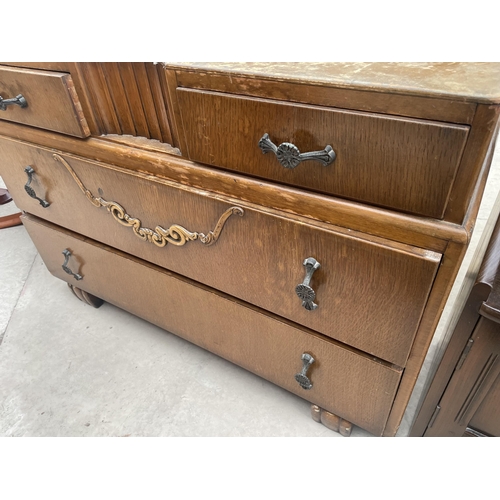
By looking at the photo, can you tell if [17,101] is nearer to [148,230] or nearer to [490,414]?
[148,230]

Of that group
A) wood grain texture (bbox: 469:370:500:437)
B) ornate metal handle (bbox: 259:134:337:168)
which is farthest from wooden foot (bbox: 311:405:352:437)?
ornate metal handle (bbox: 259:134:337:168)

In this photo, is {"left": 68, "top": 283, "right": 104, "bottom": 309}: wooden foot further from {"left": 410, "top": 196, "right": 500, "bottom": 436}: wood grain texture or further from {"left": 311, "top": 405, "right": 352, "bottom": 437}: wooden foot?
{"left": 410, "top": 196, "right": 500, "bottom": 436}: wood grain texture

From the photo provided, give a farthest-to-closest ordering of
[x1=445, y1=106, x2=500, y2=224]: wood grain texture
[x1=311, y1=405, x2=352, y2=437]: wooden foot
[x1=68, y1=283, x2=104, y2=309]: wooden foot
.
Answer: [x1=68, y1=283, x2=104, y2=309]: wooden foot, [x1=311, y1=405, x2=352, y2=437]: wooden foot, [x1=445, y1=106, x2=500, y2=224]: wood grain texture

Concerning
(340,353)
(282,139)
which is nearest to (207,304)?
(340,353)

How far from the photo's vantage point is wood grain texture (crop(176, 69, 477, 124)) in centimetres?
34

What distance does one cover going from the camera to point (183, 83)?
47 cm

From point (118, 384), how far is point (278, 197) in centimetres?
67

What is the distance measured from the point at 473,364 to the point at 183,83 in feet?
1.65

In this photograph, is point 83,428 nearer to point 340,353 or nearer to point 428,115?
point 340,353

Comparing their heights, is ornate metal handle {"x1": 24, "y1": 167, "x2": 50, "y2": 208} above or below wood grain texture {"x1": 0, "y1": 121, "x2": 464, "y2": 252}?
below

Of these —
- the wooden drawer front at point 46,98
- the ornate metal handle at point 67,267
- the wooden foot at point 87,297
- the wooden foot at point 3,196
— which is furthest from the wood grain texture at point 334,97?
the wooden foot at point 3,196

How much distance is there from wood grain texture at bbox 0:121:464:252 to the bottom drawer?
22 cm

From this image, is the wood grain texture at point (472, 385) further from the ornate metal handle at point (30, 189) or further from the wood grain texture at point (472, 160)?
the ornate metal handle at point (30, 189)

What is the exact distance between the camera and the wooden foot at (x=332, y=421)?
773mm
